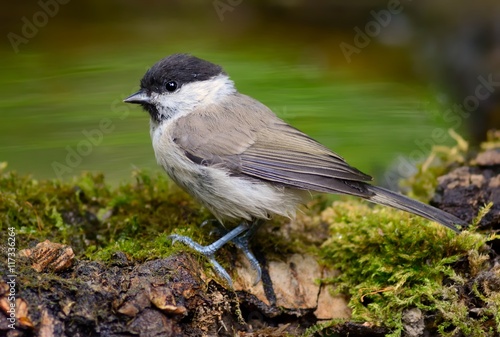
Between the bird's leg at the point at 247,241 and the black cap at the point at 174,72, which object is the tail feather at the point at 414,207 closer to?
the bird's leg at the point at 247,241

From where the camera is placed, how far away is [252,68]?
3594 mm

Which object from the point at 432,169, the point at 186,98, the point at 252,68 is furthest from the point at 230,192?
the point at 432,169

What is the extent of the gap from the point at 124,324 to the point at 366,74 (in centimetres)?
335

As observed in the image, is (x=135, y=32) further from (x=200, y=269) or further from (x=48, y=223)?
(x=200, y=269)

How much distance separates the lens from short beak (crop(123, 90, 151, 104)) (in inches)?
116

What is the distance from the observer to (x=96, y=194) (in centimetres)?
325

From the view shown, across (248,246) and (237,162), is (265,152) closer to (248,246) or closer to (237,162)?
(237,162)

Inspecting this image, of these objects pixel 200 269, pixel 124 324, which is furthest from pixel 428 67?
pixel 124 324

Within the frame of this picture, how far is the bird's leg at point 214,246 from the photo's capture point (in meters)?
2.49

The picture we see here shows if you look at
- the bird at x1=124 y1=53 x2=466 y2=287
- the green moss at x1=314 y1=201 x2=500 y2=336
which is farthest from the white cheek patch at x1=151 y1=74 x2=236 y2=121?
the green moss at x1=314 y1=201 x2=500 y2=336

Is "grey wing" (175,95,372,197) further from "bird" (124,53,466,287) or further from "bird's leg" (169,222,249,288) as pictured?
"bird's leg" (169,222,249,288)

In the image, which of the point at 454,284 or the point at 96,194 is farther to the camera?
the point at 96,194

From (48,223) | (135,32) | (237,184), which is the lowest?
(48,223)

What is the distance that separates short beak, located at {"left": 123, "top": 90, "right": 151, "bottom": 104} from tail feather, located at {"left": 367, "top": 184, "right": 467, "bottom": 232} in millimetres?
1222
